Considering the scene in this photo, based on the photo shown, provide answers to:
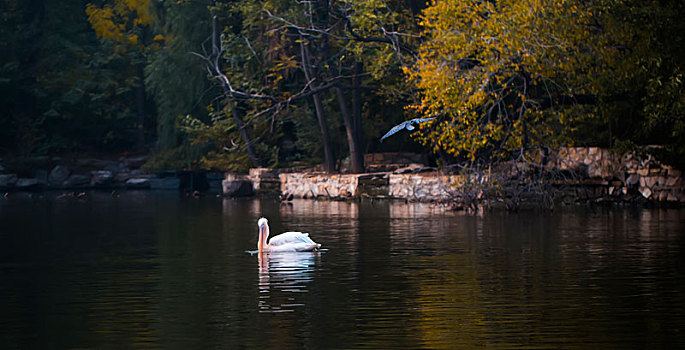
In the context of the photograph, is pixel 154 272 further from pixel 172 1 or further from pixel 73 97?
pixel 73 97

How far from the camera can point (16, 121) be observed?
2152 inches

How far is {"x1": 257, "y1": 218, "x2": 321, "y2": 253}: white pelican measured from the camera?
18.4 meters

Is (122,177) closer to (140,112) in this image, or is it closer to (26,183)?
(26,183)

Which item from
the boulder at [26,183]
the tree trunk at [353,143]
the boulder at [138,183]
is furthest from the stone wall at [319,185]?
the boulder at [26,183]

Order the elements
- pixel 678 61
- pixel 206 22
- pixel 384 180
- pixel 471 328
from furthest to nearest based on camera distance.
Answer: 1. pixel 206 22
2. pixel 384 180
3. pixel 678 61
4. pixel 471 328

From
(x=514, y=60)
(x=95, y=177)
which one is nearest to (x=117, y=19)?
(x=95, y=177)

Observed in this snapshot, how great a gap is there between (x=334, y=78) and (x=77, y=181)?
21912mm

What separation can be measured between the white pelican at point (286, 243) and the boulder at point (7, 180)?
35.9 meters

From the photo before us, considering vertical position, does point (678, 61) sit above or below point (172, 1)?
below

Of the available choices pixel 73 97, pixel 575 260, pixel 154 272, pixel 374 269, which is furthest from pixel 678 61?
pixel 73 97

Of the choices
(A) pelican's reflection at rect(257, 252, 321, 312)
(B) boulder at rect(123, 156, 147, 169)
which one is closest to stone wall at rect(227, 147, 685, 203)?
(A) pelican's reflection at rect(257, 252, 321, 312)

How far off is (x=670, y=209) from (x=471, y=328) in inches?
779

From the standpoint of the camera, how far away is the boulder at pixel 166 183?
54.1 metres

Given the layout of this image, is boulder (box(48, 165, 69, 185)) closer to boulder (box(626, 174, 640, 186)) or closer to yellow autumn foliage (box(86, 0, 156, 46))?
yellow autumn foliage (box(86, 0, 156, 46))
